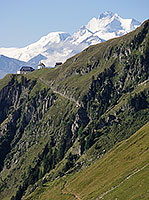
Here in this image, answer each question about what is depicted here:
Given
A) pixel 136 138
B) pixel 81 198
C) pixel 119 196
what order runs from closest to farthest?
pixel 119 196, pixel 81 198, pixel 136 138

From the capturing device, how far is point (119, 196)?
85.7 metres

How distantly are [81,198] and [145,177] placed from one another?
35.4 metres

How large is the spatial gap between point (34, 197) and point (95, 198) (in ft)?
300

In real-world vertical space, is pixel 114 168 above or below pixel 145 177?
below

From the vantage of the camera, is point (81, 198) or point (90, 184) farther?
point (90, 184)

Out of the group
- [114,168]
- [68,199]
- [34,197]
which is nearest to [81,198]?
[68,199]

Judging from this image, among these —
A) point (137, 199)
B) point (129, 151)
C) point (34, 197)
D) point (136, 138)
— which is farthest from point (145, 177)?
point (34, 197)

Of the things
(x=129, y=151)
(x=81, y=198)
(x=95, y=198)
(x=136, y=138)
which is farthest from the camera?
(x=136, y=138)

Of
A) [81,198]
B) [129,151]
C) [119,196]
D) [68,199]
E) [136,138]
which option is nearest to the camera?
[119,196]

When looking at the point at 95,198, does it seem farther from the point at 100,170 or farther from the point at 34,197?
the point at 34,197

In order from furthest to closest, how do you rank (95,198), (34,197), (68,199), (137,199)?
(34,197)
(68,199)
(95,198)
(137,199)

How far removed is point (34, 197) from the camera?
607 feet

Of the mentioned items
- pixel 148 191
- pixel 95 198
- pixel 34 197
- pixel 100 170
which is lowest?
pixel 34 197

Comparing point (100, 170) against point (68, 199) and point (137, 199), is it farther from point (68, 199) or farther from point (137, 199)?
point (137, 199)
